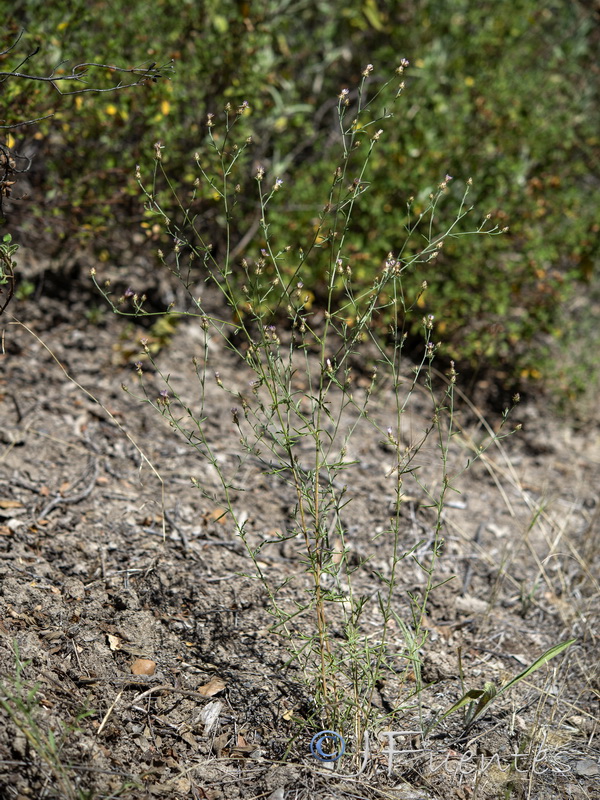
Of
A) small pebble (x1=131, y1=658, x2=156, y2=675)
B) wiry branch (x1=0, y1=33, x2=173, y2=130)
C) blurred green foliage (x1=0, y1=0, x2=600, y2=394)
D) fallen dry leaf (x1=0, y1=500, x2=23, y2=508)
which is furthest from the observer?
blurred green foliage (x1=0, y1=0, x2=600, y2=394)

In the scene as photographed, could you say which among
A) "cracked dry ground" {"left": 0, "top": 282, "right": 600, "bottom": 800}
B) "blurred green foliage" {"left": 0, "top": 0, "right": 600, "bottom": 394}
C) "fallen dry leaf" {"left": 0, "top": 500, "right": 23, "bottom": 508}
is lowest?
"cracked dry ground" {"left": 0, "top": 282, "right": 600, "bottom": 800}

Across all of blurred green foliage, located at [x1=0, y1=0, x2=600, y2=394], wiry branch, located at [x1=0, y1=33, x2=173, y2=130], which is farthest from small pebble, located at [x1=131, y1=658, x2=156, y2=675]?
blurred green foliage, located at [x1=0, y1=0, x2=600, y2=394]

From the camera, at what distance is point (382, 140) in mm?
4070

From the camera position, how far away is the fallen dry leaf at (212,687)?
2.09 metres

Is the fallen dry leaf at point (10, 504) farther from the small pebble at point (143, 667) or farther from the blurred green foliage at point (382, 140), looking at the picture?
the blurred green foliage at point (382, 140)

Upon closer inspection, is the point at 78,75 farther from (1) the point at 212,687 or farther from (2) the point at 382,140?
(2) the point at 382,140

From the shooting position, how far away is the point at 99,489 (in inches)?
111

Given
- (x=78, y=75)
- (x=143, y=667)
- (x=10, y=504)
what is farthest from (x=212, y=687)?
(x=78, y=75)

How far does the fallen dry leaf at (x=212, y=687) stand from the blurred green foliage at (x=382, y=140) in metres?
1.83

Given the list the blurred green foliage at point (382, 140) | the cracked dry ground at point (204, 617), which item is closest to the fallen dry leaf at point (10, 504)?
the cracked dry ground at point (204, 617)

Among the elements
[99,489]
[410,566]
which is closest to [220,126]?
[99,489]

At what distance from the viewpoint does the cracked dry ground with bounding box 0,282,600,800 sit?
6.17ft

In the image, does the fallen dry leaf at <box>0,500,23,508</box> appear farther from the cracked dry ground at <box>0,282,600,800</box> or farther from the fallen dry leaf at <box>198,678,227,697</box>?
the fallen dry leaf at <box>198,678,227,697</box>

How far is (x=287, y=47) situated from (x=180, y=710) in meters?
4.00
